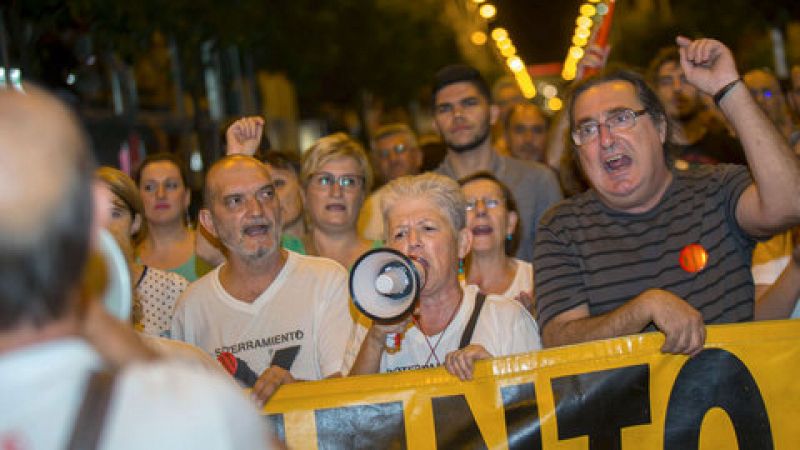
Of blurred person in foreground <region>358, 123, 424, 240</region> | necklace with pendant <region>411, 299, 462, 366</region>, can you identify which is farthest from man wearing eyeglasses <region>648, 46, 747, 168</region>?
necklace with pendant <region>411, 299, 462, 366</region>

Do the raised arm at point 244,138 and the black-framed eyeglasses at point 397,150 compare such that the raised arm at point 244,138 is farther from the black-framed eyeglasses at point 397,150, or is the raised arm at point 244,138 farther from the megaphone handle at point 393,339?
the black-framed eyeglasses at point 397,150

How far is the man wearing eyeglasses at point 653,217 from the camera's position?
4.16 metres

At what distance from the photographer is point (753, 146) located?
→ 4.16 m

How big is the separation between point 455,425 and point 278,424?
24.7 inches

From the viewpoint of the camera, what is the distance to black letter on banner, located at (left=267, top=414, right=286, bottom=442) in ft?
14.0

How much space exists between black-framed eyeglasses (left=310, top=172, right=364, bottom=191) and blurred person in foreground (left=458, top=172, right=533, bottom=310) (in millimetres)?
662

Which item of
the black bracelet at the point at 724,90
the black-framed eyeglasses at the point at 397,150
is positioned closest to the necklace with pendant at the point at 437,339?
the black bracelet at the point at 724,90

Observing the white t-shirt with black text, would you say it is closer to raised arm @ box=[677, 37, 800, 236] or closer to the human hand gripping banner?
the human hand gripping banner

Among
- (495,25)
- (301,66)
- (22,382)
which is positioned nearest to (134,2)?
(495,25)

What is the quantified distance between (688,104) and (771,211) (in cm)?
378

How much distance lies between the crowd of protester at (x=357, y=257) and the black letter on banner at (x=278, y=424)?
104 millimetres

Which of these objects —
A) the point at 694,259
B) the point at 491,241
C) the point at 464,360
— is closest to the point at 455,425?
the point at 464,360

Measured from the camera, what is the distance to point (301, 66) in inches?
851

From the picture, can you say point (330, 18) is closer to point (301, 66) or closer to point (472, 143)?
point (301, 66)
